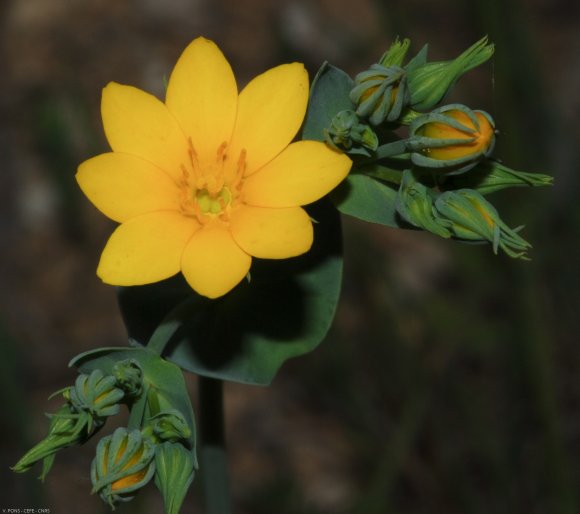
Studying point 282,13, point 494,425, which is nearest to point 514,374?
point 494,425

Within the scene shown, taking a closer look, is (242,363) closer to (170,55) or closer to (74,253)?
(74,253)

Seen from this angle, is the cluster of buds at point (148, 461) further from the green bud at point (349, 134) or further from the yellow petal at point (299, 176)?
the green bud at point (349, 134)

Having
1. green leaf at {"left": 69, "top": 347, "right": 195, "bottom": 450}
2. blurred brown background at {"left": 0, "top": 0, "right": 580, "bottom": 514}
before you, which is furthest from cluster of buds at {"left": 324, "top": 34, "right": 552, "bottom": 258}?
blurred brown background at {"left": 0, "top": 0, "right": 580, "bottom": 514}

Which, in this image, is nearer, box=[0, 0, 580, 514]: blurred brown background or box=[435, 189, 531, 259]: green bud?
box=[435, 189, 531, 259]: green bud

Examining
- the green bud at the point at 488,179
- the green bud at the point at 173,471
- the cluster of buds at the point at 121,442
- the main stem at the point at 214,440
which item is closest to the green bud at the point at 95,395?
the cluster of buds at the point at 121,442

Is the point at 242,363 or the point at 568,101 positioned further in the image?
the point at 568,101

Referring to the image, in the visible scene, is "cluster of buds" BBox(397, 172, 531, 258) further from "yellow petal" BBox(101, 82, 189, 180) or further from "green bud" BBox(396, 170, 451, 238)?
"yellow petal" BBox(101, 82, 189, 180)
